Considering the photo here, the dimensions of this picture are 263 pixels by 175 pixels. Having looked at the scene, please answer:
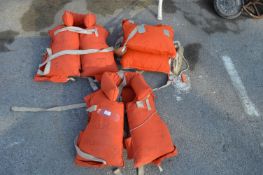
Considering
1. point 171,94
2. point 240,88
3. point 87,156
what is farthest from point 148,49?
point 87,156

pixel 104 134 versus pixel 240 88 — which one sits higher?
pixel 104 134

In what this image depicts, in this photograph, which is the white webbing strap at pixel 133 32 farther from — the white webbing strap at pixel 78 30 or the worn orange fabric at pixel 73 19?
the worn orange fabric at pixel 73 19

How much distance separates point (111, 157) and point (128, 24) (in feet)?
5.45

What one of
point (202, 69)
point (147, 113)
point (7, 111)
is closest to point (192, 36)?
point (202, 69)

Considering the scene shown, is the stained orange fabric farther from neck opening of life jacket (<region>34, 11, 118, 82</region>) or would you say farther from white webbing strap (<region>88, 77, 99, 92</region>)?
neck opening of life jacket (<region>34, 11, 118, 82</region>)

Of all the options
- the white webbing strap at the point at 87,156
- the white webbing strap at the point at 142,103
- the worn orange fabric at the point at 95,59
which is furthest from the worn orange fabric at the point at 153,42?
the white webbing strap at the point at 87,156

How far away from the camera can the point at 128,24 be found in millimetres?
3498

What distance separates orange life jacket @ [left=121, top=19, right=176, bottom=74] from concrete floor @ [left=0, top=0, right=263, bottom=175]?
22 centimetres

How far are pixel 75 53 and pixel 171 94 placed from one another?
121 centimetres

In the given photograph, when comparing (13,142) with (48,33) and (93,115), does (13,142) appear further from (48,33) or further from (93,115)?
(48,33)

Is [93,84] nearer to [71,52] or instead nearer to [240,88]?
[71,52]

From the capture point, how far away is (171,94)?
337cm

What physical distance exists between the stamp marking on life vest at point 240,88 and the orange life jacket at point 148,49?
2.63ft

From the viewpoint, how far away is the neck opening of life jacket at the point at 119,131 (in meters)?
2.66
